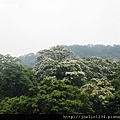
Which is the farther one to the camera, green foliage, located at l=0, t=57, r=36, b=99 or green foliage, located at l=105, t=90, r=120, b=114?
green foliage, located at l=0, t=57, r=36, b=99

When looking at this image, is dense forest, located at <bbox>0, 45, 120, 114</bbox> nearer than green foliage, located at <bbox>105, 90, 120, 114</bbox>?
Yes

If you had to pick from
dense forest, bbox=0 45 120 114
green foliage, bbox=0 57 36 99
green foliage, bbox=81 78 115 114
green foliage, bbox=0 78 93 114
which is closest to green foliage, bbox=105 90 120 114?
dense forest, bbox=0 45 120 114

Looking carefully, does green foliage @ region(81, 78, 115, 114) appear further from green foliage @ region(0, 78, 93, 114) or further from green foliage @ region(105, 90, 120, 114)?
green foliage @ region(0, 78, 93, 114)

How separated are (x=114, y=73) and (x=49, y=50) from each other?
7311 mm

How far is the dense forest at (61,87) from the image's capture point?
494 inches

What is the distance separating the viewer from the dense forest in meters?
12.6

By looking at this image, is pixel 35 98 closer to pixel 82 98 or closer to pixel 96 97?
pixel 82 98

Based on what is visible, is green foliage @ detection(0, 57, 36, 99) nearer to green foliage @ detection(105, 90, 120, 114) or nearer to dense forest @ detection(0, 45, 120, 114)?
dense forest @ detection(0, 45, 120, 114)

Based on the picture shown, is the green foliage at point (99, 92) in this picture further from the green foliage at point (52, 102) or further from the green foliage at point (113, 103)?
the green foliage at point (52, 102)

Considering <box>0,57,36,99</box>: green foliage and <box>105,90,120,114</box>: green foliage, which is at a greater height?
<box>0,57,36,99</box>: green foliage

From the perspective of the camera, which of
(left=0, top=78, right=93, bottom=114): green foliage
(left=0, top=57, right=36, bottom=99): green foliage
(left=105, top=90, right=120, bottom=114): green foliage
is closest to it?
(left=0, top=78, right=93, bottom=114): green foliage

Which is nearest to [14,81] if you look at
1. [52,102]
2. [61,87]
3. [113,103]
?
[61,87]

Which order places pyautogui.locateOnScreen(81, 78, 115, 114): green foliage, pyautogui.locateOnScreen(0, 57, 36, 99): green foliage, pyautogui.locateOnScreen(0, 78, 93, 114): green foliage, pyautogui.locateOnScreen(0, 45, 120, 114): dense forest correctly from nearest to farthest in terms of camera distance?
pyautogui.locateOnScreen(0, 78, 93, 114): green foliage < pyautogui.locateOnScreen(0, 45, 120, 114): dense forest < pyautogui.locateOnScreen(81, 78, 115, 114): green foliage < pyautogui.locateOnScreen(0, 57, 36, 99): green foliage

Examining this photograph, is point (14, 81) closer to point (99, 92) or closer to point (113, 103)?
point (99, 92)
